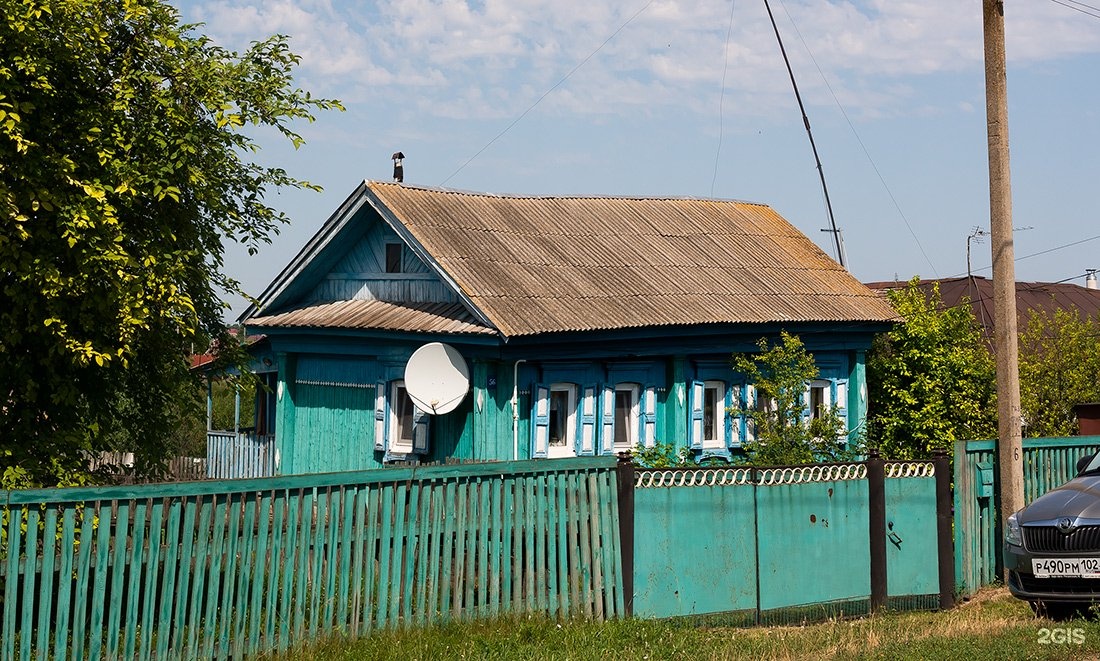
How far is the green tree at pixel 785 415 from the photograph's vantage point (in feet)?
48.5

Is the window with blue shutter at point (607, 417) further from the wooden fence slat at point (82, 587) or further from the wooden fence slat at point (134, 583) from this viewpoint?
the wooden fence slat at point (82, 587)

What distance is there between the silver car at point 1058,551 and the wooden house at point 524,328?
655cm

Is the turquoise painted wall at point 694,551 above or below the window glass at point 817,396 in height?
below

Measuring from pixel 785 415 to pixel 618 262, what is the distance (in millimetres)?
3951

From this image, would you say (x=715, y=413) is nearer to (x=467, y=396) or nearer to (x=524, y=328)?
(x=467, y=396)

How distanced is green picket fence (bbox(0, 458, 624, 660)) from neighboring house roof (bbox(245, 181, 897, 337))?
18.2ft

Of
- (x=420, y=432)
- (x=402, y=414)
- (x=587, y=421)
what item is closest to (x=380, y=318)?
(x=402, y=414)

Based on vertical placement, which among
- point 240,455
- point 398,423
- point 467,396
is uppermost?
point 467,396

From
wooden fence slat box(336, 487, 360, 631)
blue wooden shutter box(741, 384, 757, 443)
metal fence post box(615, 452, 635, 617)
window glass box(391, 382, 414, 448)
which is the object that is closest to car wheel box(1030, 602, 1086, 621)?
metal fence post box(615, 452, 635, 617)

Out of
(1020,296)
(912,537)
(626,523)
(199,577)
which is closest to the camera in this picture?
(199,577)

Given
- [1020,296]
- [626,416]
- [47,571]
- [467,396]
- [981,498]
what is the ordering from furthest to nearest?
[1020,296], [626,416], [467,396], [981,498], [47,571]

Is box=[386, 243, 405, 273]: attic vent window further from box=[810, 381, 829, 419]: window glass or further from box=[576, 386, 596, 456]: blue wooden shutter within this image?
box=[810, 381, 829, 419]: window glass

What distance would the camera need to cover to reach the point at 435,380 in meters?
14.9

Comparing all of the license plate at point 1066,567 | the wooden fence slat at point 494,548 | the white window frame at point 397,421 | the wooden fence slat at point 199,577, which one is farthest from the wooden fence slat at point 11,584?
the white window frame at point 397,421
